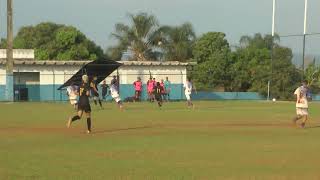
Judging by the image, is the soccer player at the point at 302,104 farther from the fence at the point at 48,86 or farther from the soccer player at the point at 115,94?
the fence at the point at 48,86

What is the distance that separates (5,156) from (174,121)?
11.5 meters

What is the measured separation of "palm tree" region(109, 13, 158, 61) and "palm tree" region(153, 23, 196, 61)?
0.99m

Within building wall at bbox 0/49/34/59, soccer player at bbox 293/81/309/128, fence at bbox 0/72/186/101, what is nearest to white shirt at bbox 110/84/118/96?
soccer player at bbox 293/81/309/128

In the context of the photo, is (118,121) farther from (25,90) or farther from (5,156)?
(25,90)

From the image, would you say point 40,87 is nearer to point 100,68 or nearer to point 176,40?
point 100,68

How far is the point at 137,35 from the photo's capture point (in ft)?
211

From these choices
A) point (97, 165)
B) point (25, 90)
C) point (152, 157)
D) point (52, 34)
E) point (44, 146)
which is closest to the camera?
point (97, 165)

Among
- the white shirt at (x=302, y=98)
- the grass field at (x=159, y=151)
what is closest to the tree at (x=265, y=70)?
the white shirt at (x=302, y=98)

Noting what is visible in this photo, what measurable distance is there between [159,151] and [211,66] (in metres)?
50.3

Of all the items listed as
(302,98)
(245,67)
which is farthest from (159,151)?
(245,67)

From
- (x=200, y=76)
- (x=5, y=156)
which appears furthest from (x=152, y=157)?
(x=200, y=76)

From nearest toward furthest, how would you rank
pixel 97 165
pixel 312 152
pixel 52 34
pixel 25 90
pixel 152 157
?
1. pixel 97 165
2. pixel 152 157
3. pixel 312 152
4. pixel 25 90
5. pixel 52 34

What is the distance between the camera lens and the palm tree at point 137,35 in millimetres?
64269

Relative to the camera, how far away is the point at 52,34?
76500 millimetres
